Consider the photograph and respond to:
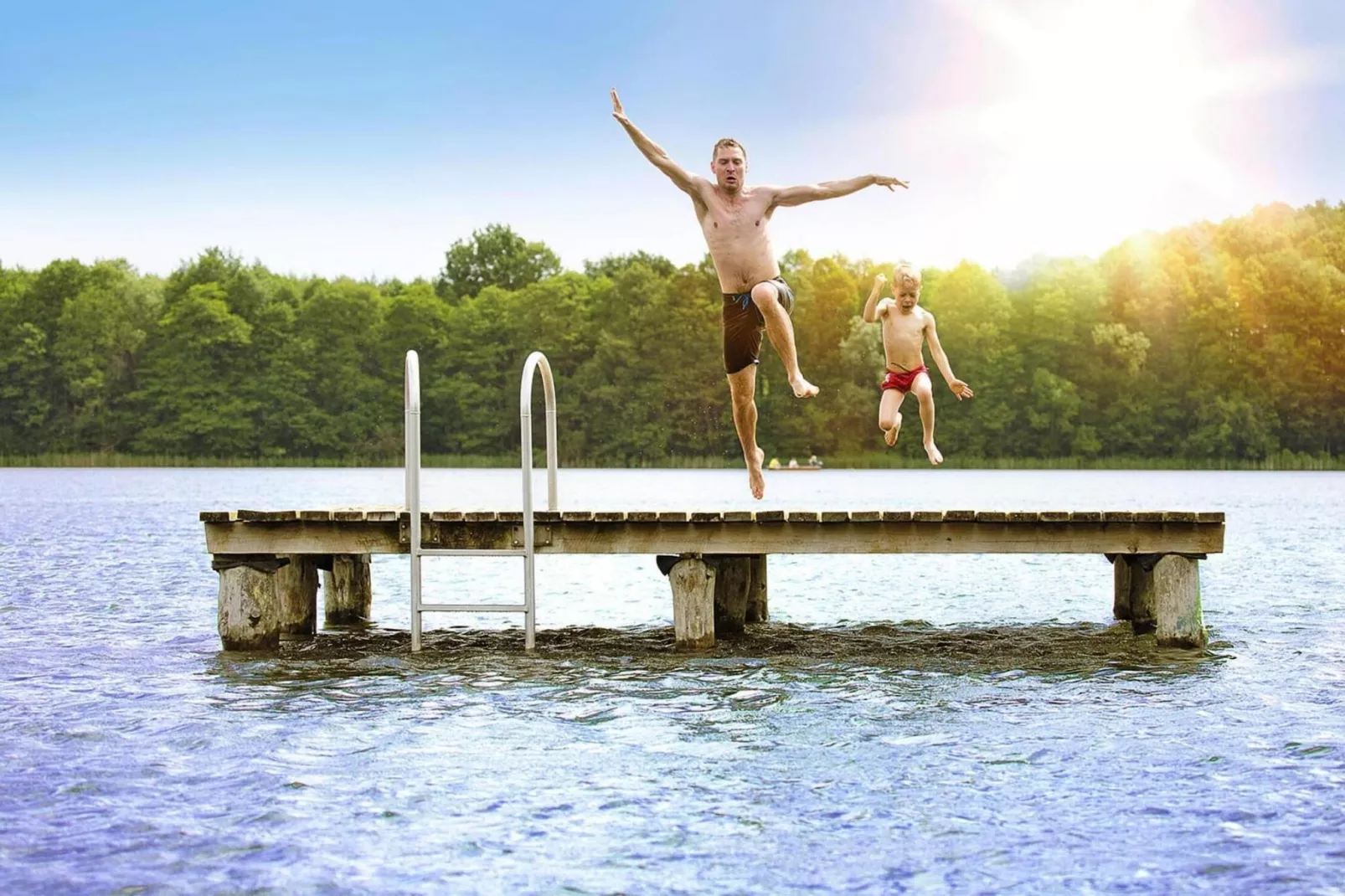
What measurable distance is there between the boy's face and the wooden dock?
2.06 m

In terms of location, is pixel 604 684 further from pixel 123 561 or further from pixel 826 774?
pixel 123 561

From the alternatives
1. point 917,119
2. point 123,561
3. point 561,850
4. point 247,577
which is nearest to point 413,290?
point 917,119

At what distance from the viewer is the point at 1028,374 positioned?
81812 mm

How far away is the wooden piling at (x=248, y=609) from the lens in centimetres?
1342

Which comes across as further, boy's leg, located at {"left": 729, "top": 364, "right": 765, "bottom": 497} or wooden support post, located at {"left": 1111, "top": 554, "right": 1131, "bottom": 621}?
wooden support post, located at {"left": 1111, "top": 554, "right": 1131, "bottom": 621}

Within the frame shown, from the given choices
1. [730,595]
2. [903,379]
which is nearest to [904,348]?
[903,379]

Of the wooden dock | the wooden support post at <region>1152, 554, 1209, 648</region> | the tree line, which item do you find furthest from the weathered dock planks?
the tree line

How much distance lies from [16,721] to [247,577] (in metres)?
2.97

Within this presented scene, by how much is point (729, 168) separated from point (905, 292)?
2734mm

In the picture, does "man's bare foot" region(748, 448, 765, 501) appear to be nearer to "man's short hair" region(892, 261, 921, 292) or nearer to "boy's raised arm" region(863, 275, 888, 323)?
"boy's raised arm" region(863, 275, 888, 323)

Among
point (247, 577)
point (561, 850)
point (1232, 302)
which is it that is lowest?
point (561, 850)

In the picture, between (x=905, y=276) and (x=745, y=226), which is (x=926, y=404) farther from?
(x=745, y=226)

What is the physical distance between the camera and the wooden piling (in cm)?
1342

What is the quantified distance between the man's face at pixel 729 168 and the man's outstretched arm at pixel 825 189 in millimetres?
334
